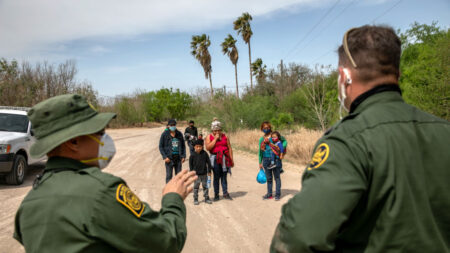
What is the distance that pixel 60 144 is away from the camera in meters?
1.66

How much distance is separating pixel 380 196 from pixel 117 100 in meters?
54.6

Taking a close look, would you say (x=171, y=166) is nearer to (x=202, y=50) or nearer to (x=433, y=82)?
(x=433, y=82)

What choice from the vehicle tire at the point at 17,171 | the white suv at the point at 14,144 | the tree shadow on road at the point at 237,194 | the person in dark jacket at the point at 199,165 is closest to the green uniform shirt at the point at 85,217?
the person in dark jacket at the point at 199,165

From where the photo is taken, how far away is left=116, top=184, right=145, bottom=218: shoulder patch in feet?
5.02

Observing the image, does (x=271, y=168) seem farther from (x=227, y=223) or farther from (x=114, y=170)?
(x=114, y=170)

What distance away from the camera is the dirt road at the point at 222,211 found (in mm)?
5070

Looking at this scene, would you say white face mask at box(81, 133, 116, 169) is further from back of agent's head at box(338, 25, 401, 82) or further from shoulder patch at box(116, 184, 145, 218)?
back of agent's head at box(338, 25, 401, 82)

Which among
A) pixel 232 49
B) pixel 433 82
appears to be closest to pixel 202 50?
pixel 232 49

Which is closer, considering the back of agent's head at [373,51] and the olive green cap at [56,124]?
the back of agent's head at [373,51]

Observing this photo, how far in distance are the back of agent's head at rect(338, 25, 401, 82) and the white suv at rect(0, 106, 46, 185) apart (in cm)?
859

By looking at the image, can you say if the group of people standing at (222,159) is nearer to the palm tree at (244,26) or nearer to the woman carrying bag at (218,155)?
the woman carrying bag at (218,155)

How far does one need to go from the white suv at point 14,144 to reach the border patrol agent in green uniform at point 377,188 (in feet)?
28.0

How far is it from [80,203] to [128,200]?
22 centimetres

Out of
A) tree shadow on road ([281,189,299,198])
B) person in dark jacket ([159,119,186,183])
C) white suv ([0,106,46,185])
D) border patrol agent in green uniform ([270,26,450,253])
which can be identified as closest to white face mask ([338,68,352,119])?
border patrol agent in green uniform ([270,26,450,253])
